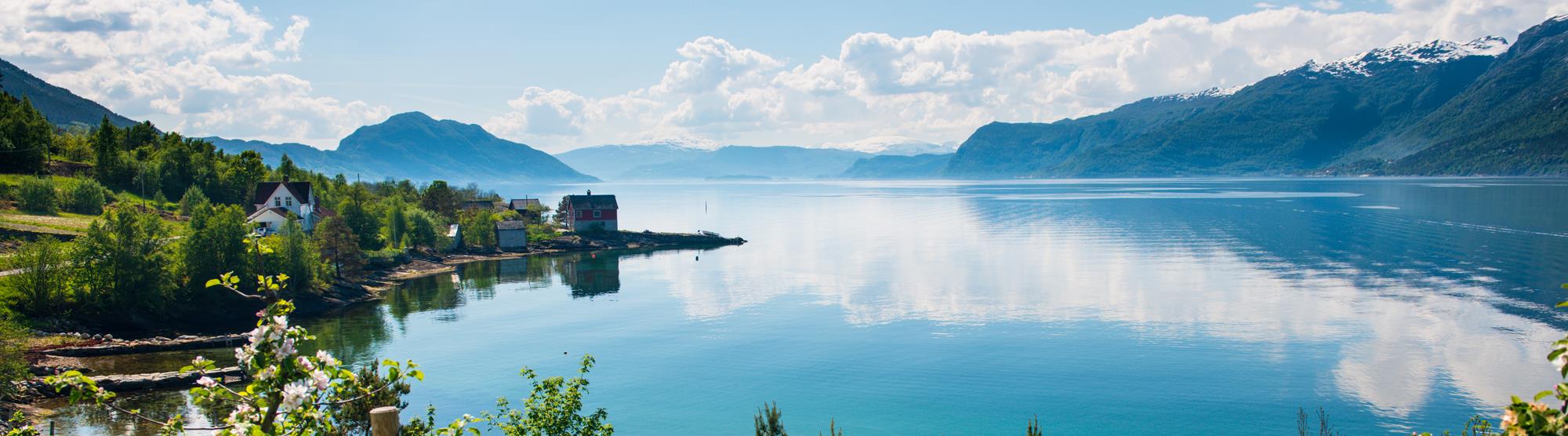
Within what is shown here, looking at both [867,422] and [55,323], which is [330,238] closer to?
[55,323]

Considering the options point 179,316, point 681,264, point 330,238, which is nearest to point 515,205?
point 681,264

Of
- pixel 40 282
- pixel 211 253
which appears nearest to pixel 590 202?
pixel 211 253

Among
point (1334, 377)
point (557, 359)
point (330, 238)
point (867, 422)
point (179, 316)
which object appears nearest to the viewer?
point (867, 422)

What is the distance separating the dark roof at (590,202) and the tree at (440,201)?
15.1 metres

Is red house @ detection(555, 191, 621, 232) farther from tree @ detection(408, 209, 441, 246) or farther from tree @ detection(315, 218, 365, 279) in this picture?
tree @ detection(315, 218, 365, 279)

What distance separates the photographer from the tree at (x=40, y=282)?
47.0 meters

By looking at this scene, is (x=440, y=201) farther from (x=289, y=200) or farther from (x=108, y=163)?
(x=108, y=163)

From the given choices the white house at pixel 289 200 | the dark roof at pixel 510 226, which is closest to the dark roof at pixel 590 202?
the dark roof at pixel 510 226

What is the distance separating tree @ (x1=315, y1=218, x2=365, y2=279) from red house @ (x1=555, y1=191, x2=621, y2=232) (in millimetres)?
38194

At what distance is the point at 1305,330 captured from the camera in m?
48.0

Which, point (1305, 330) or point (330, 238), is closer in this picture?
point (1305, 330)

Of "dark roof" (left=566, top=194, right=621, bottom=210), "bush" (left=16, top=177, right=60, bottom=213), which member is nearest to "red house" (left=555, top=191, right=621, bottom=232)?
"dark roof" (left=566, top=194, right=621, bottom=210)

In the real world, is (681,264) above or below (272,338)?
below

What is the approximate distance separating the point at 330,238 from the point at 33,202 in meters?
29.8
